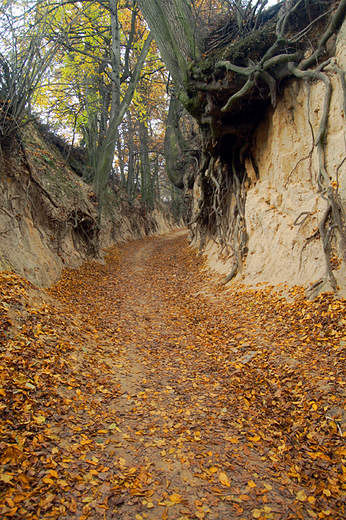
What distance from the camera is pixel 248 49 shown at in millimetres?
6637

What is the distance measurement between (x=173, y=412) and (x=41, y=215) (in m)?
6.55

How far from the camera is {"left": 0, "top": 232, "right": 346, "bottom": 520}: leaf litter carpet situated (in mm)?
2209

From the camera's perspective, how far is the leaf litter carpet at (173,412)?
2209 millimetres

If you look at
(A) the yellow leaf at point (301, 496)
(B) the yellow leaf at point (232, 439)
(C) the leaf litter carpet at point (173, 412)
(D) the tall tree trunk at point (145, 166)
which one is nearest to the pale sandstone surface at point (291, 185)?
(C) the leaf litter carpet at point (173, 412)

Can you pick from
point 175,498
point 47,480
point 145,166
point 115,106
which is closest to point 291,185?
point 175,498

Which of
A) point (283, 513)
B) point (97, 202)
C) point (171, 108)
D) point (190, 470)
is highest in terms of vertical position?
point (171, 108)

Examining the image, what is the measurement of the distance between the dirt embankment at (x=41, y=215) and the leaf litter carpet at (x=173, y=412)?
3.10ft

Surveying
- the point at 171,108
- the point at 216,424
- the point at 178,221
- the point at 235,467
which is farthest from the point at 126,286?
the point at 178,221

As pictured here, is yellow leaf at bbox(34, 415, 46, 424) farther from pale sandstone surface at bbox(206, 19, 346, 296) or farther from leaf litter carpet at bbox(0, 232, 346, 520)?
pale sandstone surface at bbox(206, 19, 346, 296)

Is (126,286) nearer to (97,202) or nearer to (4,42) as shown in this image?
(97,202)

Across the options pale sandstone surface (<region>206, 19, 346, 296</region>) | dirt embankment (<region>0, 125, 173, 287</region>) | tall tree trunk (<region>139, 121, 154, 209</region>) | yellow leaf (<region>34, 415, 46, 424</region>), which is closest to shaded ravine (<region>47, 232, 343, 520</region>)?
yellow leaf (<region>34, 415, 46, 424</region>)

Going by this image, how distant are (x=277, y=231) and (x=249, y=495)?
559 centimetres

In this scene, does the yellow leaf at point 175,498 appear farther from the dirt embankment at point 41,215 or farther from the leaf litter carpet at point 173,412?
the dirt embankment at point 41,215

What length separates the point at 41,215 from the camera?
7914 mm
